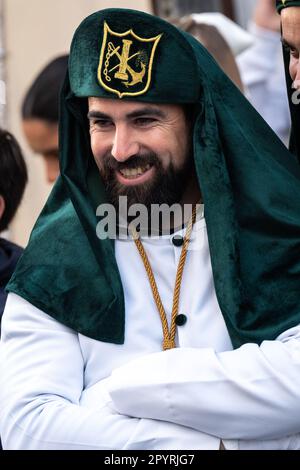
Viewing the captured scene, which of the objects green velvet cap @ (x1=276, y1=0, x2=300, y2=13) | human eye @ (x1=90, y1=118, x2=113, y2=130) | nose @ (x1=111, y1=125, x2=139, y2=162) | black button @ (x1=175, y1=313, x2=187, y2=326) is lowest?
black button @ (x1=175, y1=313, x2=187, y2=326)

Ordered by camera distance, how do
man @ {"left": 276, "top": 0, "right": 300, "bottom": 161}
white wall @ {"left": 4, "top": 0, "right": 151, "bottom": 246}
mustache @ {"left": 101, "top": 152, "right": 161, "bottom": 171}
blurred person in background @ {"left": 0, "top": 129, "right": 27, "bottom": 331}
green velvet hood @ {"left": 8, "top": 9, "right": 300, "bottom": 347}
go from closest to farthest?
green velvet hood @ {"left": 8, "top": 9, "right": 300, "bottom": 347}
mustache @ {"left": 101, "top": 152, "right": 161, "bottom": 171}
man @ {"left": 276, "top": 0, "right": 300, "bottom": 161}
blurred person in background @ {"left": 0, "top": 129, "right": 27, "bottom": 331}
white wall @ {"left": 4, "top": 0, "right": 151, "bottom": 246}

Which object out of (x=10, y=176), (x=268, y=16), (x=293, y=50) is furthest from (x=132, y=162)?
(x=268, y=16)

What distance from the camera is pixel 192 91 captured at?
3820 mm

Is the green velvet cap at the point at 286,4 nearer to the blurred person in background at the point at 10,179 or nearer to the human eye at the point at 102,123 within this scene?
the human eye at the point at 102,123

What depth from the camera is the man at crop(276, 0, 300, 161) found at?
3918mm

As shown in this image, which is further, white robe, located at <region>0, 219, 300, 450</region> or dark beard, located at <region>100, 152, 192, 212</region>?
dark beard, located at <region>100, 152, 192, 212</region>

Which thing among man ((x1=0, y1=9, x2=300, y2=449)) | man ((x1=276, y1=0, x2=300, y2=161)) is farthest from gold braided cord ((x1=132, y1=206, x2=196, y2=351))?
man ((x1=276, y1=0, x2=300, y2=161))

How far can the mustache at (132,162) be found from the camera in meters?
3.81

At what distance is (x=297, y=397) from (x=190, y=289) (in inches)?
23.3

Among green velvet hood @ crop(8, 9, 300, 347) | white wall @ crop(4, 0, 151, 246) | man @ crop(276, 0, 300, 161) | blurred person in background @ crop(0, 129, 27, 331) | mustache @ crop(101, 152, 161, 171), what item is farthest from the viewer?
white wall @ crop(4, 0, 151, 246)

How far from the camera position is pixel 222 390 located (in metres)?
3.50

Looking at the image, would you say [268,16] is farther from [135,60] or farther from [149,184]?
[149,184]

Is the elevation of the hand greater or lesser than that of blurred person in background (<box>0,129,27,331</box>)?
greater

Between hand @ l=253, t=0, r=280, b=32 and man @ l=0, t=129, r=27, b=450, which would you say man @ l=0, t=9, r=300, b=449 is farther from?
hand @ l=253, t=0, r=280, b=32
